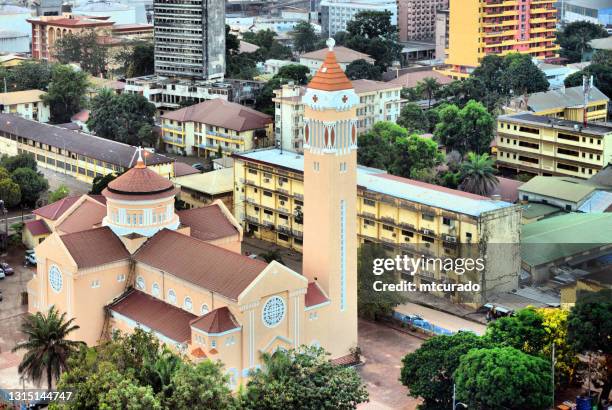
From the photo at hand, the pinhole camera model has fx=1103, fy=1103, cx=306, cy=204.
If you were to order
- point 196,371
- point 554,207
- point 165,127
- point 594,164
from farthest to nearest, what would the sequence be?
point 165,127 → point 594,164 → point 554,207 → point 196,371

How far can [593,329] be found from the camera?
3934 cm

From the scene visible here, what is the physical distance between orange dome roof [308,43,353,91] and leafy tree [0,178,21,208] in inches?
1068

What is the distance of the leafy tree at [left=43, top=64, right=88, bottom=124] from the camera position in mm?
90000

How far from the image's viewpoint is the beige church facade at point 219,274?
136 feet

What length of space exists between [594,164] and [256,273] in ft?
111

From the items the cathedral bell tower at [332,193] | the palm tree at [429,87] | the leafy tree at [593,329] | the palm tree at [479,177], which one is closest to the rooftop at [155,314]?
the cathedral bell tower at [332,193]

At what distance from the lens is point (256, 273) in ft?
136

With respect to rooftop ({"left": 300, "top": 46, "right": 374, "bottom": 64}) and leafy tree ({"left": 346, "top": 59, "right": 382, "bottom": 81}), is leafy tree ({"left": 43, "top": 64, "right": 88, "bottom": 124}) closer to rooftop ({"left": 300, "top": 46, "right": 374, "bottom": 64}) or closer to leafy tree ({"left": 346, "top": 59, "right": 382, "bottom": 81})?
leafy tree ({"left": 346, "top": 59, "right": 382, "bottom": 81})

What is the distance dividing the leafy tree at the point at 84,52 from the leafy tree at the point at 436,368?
3022 inches

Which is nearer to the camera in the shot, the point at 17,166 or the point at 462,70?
the point at 17,166

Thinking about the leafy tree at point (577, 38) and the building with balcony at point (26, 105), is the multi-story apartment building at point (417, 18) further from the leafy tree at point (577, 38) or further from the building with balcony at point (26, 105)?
the building with balcony at point (26, 105)

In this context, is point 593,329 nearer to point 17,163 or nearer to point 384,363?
point 384,363

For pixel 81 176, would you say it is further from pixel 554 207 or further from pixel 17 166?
pixel 554 207

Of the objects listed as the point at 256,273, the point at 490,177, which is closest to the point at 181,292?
the point at 256,273
